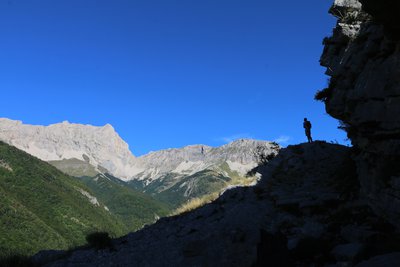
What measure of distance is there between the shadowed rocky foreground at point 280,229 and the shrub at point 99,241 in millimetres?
584

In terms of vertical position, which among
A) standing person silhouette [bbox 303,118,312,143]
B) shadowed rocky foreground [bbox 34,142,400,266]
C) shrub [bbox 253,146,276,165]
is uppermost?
standing person silhouette [bbox 303,118,312,143]

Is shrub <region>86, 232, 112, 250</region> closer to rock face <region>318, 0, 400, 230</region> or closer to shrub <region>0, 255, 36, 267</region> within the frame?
shrub <region>0, 255, 36, 267</region>

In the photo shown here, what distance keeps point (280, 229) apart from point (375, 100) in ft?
23.1

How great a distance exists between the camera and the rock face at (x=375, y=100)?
42.8 ft

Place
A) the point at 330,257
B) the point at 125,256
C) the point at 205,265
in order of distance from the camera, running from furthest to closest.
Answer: the point at 125,256, the point at 205,265, the point at 330,257

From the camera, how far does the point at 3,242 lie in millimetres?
185750

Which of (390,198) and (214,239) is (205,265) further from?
(390,198)

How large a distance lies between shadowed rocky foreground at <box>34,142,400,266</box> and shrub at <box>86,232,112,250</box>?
1.92ft

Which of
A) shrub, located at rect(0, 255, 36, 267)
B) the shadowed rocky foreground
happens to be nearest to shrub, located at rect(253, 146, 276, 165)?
the shadowed rocky foreground

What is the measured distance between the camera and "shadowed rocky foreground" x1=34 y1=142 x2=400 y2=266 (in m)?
13.1

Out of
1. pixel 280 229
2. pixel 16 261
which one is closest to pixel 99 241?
pixel 16 261

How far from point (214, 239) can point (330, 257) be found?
7272 millimetres

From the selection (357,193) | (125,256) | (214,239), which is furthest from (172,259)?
(357,193)

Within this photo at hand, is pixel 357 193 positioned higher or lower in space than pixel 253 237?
higher
